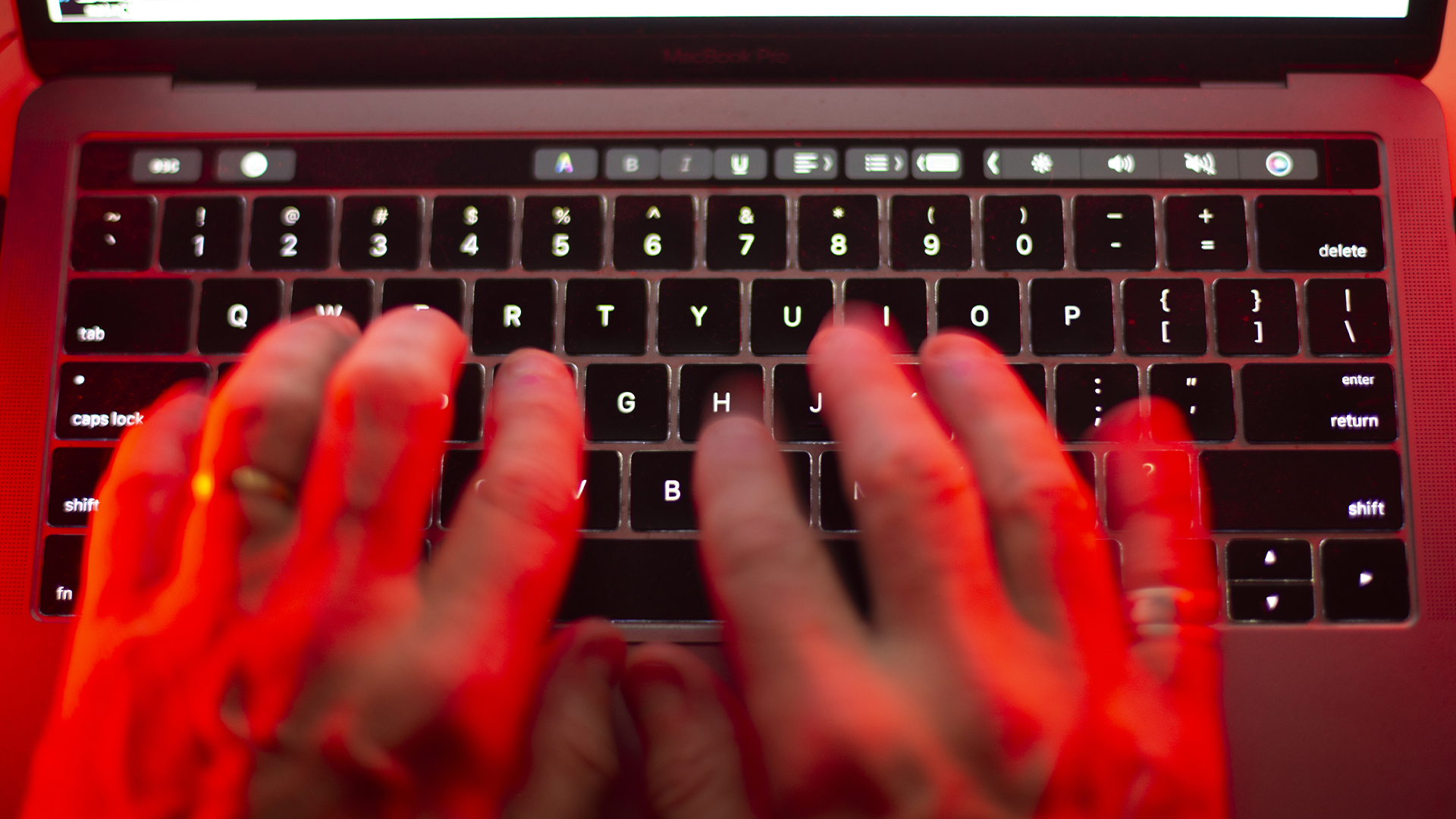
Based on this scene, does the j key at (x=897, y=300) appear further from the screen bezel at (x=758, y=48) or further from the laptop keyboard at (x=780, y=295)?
the screen bezel at (x=758, y=48)

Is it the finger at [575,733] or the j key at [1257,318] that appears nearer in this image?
the finger at [575,733]

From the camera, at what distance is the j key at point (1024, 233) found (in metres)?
0.58

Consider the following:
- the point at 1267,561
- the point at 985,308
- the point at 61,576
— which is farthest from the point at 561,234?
the point at 1267,561

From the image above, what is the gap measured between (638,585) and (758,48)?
1.30ft

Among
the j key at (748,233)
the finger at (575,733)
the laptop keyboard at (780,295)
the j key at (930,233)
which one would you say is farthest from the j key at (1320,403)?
the finger at (575,733)

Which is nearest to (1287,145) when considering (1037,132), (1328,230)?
(1328,230)

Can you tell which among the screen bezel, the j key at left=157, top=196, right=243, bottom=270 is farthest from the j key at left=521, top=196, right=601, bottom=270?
the j key at left=157, top=196, right=243, bottom=270

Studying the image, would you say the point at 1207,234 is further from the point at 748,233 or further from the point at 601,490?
the point at 601,490

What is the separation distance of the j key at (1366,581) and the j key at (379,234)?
67 cm

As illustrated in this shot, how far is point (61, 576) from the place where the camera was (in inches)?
21.6

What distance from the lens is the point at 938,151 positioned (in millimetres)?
593

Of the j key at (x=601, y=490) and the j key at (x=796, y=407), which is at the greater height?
the j key at (x=796, y=407)

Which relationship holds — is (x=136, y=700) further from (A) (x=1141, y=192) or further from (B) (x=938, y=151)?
(A) (x=1141, y=192)

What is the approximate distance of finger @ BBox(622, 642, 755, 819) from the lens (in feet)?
1.51
